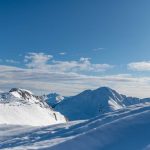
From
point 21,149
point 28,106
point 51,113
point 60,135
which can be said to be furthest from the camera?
point 51,113

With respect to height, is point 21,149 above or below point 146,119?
below

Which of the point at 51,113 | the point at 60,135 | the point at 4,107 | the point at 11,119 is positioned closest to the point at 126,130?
the point at 60,135

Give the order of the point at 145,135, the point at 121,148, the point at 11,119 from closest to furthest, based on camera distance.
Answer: the point at 121,148 → the point at 145,135 → the point at 11,119

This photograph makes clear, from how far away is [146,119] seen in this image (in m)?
21.0

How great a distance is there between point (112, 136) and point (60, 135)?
563 cm

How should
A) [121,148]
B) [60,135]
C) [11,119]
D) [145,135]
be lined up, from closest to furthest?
[121,148], [145,135], [60,135], [11,119]

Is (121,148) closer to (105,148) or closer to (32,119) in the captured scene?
(105,148)

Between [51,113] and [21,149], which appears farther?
[51,113]

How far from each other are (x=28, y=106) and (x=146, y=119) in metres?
142

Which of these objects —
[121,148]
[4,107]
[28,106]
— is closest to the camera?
[121,148]

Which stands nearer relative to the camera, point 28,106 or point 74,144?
point 74,144

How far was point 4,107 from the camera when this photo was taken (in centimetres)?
13862

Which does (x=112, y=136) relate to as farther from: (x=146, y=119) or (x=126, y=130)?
(x=146, y=119)

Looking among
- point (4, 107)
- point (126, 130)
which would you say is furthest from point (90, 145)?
point (4, 107)
